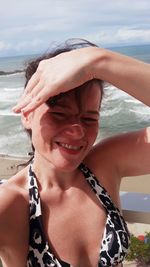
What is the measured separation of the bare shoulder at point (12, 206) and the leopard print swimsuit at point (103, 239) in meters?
0.03

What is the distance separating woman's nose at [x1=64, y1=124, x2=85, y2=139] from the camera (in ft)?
3.91

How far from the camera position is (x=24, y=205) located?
1.17 meters

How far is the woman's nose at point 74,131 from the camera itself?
3.91 feet

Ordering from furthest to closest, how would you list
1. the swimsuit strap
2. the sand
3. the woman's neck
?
1. the sand
2. the woman's neck
3. the swimsuit strap

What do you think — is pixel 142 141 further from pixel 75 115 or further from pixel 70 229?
pixel 70 229

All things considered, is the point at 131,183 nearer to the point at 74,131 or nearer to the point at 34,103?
the point at 74,131

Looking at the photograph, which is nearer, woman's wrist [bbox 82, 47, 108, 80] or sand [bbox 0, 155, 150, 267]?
woman's wrist [bbox 82, 47, 108, 80]

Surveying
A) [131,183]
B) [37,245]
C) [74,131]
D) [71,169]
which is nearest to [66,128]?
[74,131]

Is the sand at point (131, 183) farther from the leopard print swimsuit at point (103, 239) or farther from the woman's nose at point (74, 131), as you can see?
the woman's nose at point (74, 131)

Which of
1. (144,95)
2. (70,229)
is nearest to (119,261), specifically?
(70,229)

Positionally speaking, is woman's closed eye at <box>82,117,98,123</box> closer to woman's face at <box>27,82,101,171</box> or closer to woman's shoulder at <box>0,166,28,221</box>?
woman's face at <box>27,82,101,171</box>

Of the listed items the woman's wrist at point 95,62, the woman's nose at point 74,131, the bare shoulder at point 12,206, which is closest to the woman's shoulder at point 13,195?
the bare shoulder at point 12,206

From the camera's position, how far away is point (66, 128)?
46.9 inches

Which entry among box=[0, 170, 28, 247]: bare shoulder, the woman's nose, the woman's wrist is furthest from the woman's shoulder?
the woman's wrist
